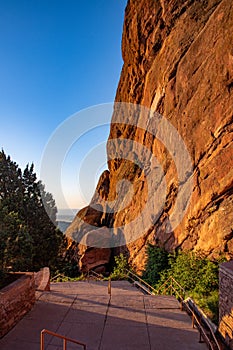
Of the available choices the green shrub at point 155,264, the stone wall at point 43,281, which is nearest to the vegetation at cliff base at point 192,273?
the green shrub at point 155,264

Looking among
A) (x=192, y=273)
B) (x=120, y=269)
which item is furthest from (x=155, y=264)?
(x=120, y=269)

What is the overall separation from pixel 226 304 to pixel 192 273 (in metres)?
4.08

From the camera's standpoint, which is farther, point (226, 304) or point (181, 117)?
point (181, 117)

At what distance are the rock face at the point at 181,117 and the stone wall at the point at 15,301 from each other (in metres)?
7.43

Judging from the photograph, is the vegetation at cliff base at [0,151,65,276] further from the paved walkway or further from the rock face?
the paved walkway

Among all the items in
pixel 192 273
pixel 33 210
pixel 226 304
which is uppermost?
pixel 33 210

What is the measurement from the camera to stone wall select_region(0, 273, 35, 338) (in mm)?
7082

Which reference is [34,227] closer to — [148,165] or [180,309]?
[148,165]

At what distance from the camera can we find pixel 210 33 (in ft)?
43.5

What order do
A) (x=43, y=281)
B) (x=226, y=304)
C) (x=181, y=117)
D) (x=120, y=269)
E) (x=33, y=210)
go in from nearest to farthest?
1. (x=226, y=304)
2. (x=43, y=281)
3. (x=181, y=117)
4. (x=120, y=269)
5. (x=33, y=210)

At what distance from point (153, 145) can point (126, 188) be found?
5663 mm

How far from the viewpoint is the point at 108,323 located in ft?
25.3

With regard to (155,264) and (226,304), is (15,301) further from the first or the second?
(155,264)

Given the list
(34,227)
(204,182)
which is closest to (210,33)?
(204,182)
